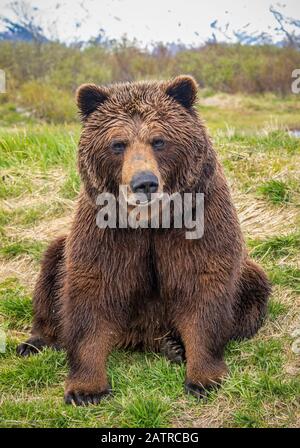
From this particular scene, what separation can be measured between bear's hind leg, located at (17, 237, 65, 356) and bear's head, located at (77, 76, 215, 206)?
3.37 ft

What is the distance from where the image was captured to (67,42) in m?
24.1

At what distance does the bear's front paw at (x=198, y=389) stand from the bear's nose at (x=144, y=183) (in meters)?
1.31

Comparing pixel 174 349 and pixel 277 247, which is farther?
pixel 277 247

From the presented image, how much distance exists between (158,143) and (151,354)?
161 centimetres

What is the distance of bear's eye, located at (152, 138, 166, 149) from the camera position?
181 inches

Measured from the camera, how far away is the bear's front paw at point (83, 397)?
189 inches

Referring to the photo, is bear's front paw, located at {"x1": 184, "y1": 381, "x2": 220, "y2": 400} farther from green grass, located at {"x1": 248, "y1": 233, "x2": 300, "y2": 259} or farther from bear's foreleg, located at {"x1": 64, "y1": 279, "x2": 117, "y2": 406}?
green grass, located at {"x1": 248, "y1": 233, "x2": 300, "y2": 259}

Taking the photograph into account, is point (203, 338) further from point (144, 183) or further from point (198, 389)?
point (144, 183)

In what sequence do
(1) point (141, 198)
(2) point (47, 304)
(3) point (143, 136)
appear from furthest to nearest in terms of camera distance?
(2) point (47, 304) < (3) point (143, 136) < (1) point (141, 198)

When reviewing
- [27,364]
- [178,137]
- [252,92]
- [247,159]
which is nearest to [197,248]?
[178,137]

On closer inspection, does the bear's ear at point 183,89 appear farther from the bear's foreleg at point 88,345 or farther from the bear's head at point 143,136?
the bear's foreleg at point 88,345

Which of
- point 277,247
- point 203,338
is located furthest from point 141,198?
point 277,247

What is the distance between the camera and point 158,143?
15.1ft

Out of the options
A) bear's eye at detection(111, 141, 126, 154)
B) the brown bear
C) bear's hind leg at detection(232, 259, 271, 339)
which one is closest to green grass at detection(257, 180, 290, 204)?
bear's hind leg at detection(232, 259, 271, 339)
